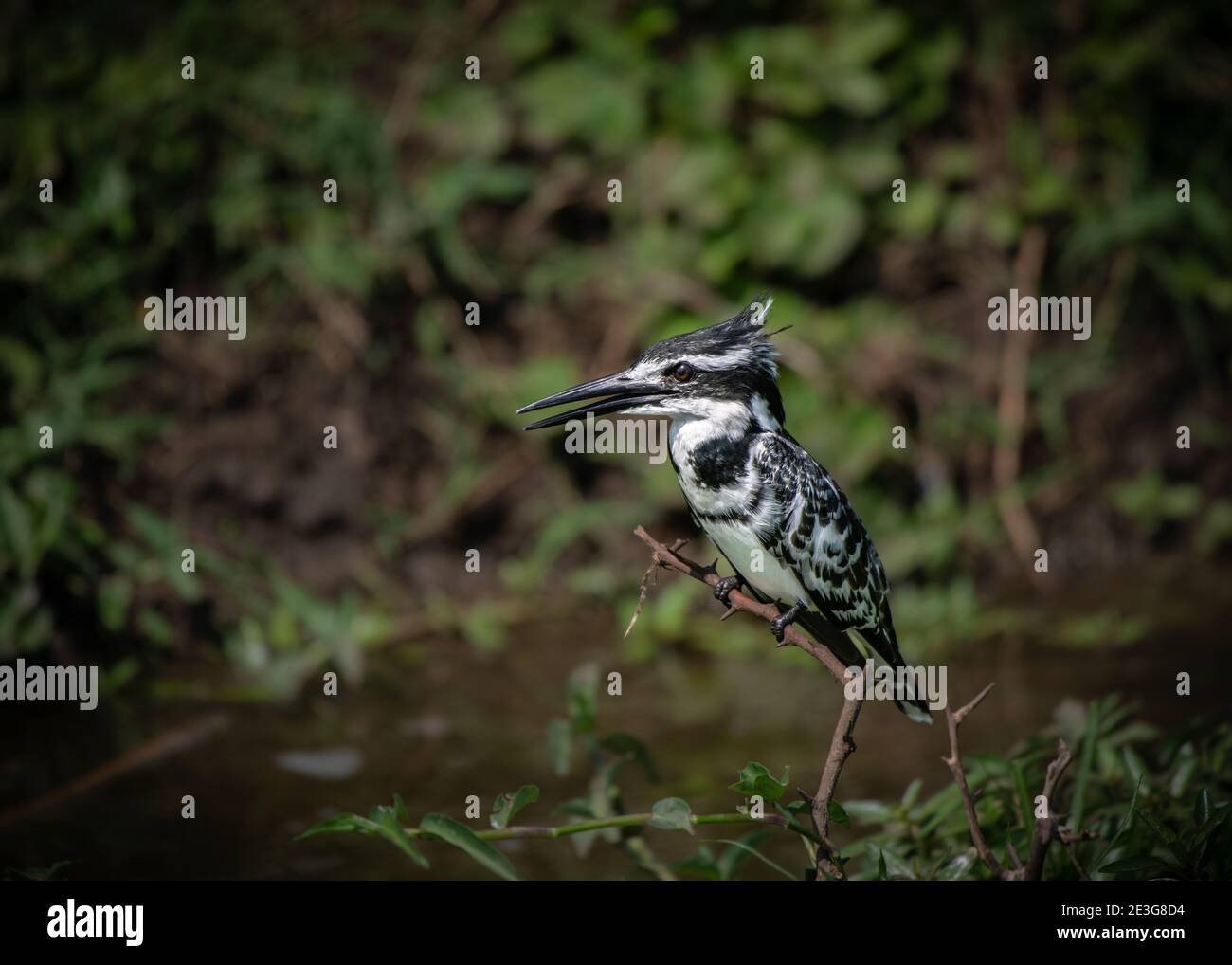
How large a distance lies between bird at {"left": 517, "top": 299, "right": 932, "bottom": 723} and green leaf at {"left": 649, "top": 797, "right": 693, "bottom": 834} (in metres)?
0.35

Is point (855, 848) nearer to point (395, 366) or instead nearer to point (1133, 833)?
point (1133, 833)

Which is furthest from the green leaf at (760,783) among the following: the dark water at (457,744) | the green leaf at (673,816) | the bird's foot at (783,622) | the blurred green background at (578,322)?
the blurred green background at (578,322)

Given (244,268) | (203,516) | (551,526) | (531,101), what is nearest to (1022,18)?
(531,101)

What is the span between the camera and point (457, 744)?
13.1ft

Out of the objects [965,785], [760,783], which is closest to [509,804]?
[760,783]

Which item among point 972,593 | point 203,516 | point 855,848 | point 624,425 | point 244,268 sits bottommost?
point 855,848

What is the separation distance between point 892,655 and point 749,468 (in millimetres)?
604

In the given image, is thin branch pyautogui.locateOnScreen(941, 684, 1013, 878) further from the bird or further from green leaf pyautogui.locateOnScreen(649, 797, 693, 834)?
green leaf pyautogui.locateOnScreen(649, 797, 693, 834)

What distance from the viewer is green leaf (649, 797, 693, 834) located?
2254 millimetres

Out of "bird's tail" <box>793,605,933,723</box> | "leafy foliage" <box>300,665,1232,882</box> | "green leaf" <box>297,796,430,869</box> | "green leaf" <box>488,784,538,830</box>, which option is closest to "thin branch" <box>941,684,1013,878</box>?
"leafy foliage" <box>300,665,1232,882</box>

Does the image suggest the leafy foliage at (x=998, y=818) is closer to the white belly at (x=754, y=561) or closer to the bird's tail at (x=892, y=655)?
the bird's tail at (x=892, y=655)

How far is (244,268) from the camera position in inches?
204

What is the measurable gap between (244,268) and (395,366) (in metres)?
0.70

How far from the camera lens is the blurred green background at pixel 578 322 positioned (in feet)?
14.9
